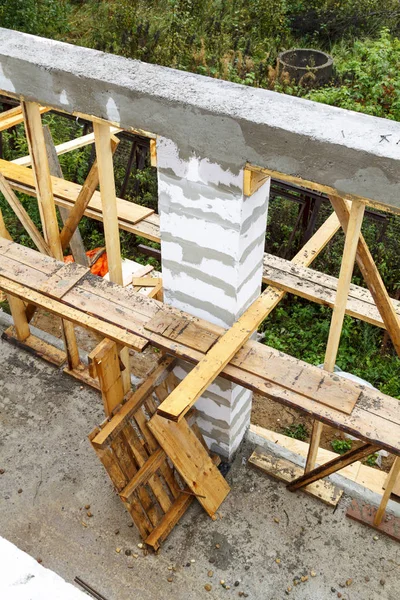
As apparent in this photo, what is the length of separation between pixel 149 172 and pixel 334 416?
18.2 feet

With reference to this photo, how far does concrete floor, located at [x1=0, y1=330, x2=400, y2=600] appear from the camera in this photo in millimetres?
4035

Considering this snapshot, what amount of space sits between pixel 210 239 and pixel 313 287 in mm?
1140

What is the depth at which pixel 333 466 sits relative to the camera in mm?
3922

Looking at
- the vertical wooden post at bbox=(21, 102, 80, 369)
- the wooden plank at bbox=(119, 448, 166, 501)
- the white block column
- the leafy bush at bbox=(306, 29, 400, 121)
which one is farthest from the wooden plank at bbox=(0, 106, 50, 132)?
the leafy bush at bbox=(306, 29, 400, 121)

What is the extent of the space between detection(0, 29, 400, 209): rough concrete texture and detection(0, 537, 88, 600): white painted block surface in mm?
2074

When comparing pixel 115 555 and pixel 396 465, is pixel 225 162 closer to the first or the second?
pixel 396 465

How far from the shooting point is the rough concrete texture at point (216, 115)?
8.92 feet

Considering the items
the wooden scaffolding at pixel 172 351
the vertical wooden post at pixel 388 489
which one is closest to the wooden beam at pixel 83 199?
the wooden scaffolding at pixel 172 351

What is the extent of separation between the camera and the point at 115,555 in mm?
4184

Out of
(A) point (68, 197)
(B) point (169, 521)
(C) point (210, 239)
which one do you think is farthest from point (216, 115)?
(B) point (169, 521)

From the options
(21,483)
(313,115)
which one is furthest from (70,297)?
(313,115)

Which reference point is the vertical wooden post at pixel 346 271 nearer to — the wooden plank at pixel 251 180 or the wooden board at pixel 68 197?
the wooden plank at pixel 251 180

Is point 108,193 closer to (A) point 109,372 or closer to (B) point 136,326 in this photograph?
(B) point 136,326

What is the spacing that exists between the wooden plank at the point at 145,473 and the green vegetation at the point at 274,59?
218 cm
